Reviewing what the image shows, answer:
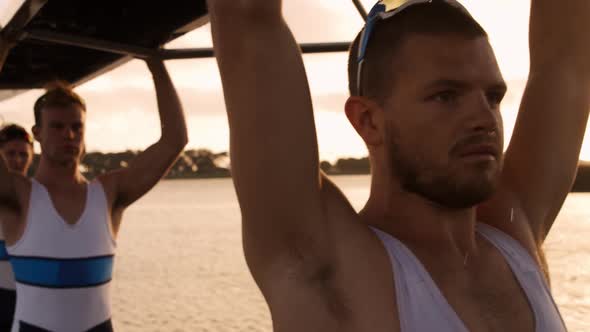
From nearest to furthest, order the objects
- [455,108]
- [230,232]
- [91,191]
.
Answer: [455,108], [91,191], [230,232]

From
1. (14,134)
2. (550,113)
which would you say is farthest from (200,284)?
(550,113)

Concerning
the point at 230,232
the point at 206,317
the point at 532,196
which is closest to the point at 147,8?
the point at 532,196

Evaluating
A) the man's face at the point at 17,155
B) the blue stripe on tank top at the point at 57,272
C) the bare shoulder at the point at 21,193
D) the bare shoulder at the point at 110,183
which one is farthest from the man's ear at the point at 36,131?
the man's face at the point at 17,155

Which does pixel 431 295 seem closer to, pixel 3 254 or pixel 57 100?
pixel 57 100

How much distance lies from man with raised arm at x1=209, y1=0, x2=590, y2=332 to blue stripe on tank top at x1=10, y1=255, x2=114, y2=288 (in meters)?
1.99

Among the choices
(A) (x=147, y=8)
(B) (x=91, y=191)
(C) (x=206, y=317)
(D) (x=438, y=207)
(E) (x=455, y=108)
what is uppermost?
(A) (x=147, y=8)

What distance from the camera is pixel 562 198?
142 cm

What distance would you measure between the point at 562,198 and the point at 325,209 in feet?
2.01

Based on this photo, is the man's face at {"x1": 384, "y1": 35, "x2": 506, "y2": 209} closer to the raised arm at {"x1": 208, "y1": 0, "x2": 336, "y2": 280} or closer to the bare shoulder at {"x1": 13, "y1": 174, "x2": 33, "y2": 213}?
the raised arm at {"x1": 208, "y1": 0, "x2": 336, "y2": 280}

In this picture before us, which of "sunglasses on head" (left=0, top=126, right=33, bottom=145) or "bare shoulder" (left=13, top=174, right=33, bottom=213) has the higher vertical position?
"sunglasses on head" (left=0, top=126, right=33, bottom=145)

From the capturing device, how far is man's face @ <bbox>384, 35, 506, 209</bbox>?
1066mm

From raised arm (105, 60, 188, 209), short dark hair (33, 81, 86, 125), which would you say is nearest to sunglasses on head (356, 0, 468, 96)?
raised arm (105, 60, 188, 209)

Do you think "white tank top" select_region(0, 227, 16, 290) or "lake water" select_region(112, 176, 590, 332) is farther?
"lake water" select_region(112, 176, 590, 332)

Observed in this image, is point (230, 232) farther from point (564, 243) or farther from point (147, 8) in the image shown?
point (147, 8)
